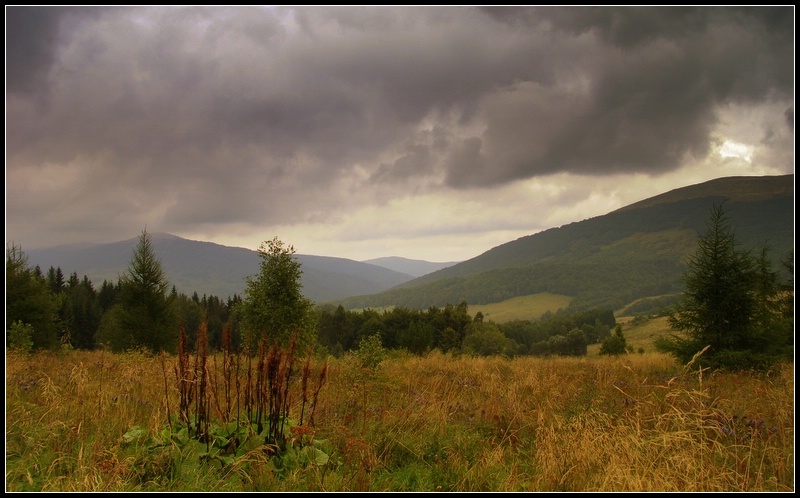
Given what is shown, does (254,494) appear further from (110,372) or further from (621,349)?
(621,349)

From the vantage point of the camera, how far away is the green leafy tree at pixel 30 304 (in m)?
23.0

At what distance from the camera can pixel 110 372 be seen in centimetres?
829

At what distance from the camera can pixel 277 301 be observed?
1756 centimetres

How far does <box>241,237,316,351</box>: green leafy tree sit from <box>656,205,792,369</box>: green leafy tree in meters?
13.2

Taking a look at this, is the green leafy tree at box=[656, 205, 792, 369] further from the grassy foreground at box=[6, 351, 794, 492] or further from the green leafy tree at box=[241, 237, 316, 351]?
the green leafy tree at box=[241, 237, 316, 351]

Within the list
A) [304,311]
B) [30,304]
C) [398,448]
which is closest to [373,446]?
[398,448]

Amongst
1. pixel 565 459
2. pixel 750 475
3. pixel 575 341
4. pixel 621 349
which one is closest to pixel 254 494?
pixel 565 459

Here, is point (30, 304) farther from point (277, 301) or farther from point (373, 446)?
point (373, 446)

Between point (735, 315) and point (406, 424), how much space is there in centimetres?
1212

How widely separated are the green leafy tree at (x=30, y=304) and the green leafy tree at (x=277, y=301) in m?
13.9

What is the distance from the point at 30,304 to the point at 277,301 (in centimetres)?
1695

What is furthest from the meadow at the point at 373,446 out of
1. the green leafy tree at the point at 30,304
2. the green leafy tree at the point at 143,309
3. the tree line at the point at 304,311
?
the green leafy tree at the point at 30,304

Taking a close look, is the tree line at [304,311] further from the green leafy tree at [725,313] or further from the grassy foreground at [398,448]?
the grassy foreground at [398,448]

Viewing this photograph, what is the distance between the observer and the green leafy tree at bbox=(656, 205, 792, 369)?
39.6 feet
